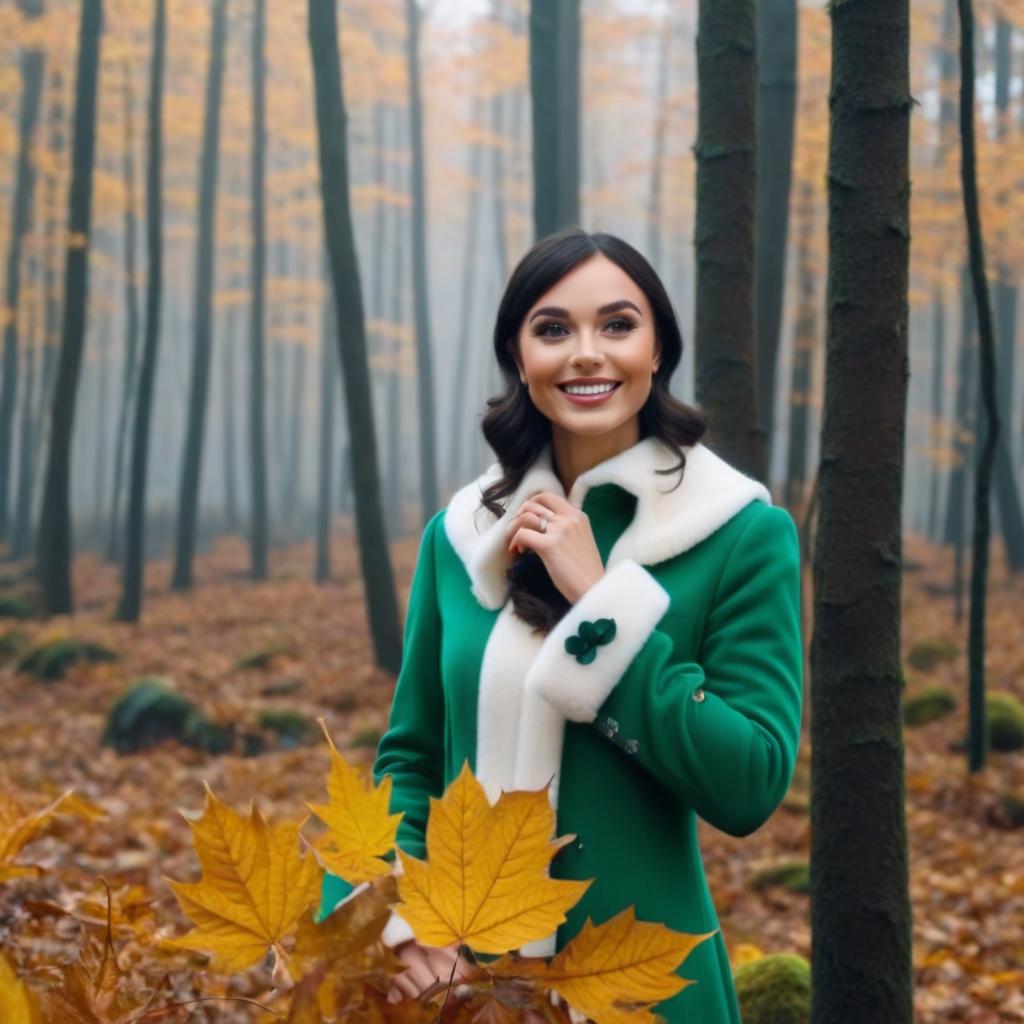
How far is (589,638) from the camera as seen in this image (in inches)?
69.4

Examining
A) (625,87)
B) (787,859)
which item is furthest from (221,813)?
(625,87)

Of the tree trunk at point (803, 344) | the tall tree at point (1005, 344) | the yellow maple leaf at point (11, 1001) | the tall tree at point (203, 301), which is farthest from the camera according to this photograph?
the tall tree at point (203, 301)

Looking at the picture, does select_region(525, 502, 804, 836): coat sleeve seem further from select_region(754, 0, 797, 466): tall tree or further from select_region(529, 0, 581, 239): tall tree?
select_region(529, 0, 581, 239): tall tree

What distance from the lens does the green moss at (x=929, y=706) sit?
31.5 ft

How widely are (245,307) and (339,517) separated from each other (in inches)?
287

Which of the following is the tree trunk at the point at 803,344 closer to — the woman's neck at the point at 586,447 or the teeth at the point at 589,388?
the woman's neck at the point at 586,447

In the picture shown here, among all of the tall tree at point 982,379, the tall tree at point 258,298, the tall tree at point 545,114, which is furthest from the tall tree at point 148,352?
the tall tree at point 982,379

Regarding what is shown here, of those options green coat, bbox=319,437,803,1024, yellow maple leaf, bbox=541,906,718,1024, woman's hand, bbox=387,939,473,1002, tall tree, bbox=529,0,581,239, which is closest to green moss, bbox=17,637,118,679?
tall tree, bbox=529,0,581,239

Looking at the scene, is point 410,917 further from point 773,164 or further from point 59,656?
point 59,656

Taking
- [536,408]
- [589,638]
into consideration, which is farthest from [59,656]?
[589,638]

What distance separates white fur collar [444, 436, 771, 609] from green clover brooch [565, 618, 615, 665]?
17 centimetres

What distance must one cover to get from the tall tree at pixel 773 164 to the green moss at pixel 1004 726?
2.77 metres

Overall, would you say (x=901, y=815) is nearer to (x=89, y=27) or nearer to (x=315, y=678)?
(x=315, y=678)

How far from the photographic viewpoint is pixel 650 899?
6.18 feet
